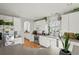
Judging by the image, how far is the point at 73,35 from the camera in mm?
1700

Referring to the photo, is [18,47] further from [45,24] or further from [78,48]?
[78,48]

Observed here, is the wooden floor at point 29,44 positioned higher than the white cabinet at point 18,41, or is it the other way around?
the white cabinet at point 18,41

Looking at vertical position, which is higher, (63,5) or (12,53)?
(63,5)

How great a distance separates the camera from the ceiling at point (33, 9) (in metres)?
1.48

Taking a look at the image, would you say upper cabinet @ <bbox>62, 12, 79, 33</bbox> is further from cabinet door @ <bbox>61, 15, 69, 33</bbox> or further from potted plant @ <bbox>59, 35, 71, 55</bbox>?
potted plant @ <bbox>59, 35, 71, 55</bbox>

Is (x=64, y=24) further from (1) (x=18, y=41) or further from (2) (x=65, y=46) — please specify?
(1) (x=18, y=41)

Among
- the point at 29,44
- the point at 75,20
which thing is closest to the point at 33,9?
the point at 29,44

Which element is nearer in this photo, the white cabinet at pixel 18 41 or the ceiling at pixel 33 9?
the ceiling at pixel 33 9

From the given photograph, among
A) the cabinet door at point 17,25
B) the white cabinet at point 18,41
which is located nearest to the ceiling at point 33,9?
the cabinet door at point 17,25

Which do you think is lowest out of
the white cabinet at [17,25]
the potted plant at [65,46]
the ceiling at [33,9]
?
the potted plant at [65,46]

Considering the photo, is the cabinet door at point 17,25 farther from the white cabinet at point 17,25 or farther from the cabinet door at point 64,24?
the cabinet door at point 64,24

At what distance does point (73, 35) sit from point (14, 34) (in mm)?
1054

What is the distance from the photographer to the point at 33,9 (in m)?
1.56
